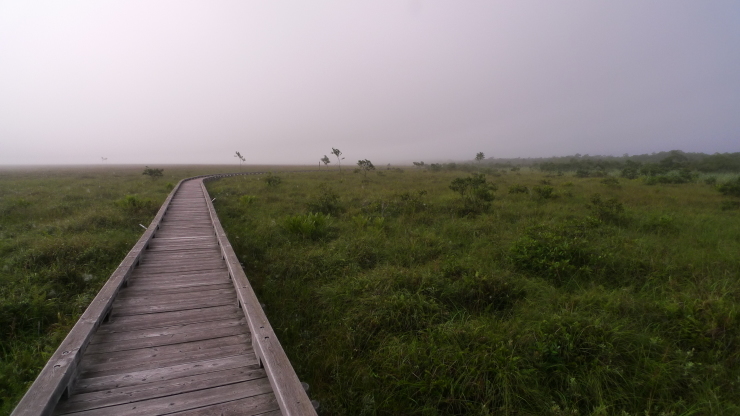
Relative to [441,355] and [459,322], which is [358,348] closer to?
[441,355]

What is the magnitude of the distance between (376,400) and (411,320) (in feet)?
3.89

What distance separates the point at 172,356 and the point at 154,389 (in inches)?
18.5

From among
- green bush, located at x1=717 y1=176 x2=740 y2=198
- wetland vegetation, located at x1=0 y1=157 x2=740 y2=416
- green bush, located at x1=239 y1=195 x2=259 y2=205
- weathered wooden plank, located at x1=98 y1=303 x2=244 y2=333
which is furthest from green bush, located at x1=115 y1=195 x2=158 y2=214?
green bush, located at x1=717 y1=176 x2=740 y2=198

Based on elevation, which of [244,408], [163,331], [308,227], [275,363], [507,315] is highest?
[308,227]

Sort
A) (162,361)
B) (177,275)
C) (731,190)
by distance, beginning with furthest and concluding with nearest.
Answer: (731,190) → (177,275) → (162,361)

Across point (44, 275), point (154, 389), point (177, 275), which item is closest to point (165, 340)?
point (154, 389)

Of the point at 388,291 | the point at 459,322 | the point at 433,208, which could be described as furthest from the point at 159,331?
the point at 433,208

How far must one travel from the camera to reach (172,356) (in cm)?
305

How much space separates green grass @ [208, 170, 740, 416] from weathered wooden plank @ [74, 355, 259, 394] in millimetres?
817

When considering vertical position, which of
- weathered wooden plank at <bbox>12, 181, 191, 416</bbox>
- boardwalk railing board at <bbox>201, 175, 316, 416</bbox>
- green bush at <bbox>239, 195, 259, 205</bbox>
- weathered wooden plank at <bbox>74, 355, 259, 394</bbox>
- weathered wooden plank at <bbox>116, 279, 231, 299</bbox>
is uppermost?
green bush at <bbox>239, 195, 259, 205</bbox>

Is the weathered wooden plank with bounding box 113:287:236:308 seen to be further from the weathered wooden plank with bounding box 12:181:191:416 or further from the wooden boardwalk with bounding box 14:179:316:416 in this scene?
the weathered wooden plank with bounding box 12:181:191:416

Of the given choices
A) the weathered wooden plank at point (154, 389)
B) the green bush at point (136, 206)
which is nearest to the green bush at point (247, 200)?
the green bush at point (136, 206)

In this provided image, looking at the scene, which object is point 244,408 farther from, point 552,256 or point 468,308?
point 552,256

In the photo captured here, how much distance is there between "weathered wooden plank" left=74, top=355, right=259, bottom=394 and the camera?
103 inches
